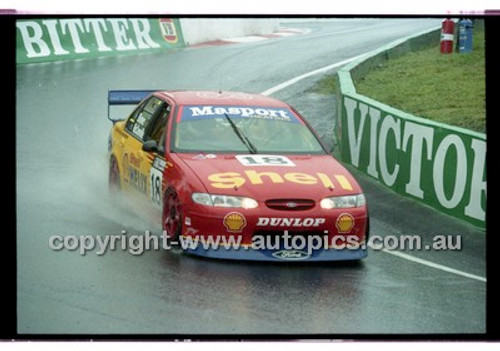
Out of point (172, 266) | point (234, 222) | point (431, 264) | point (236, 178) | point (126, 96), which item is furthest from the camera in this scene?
point (126, 96)

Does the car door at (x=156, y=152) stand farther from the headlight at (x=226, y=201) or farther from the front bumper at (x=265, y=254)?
the front bumper at (x=265, y=254)

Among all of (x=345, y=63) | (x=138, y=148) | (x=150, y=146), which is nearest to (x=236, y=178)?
(x=150, y=146)

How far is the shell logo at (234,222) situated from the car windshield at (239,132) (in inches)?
34.1

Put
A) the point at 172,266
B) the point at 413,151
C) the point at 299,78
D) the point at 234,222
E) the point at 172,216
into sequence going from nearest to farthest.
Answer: the point at 234,222 → the point at 172,266 → the point at 172,216 → the point at 299,78 → the point at 413,151

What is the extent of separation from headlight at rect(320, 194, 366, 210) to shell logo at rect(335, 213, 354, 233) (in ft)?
0.30

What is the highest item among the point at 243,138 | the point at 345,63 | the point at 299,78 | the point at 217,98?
the point at 345,63

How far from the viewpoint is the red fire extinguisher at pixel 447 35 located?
12.3 m

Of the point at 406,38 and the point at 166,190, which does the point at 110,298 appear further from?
the point at 406,38

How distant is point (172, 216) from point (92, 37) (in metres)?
1.71

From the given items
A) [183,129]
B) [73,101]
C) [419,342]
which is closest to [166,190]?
[183,129]

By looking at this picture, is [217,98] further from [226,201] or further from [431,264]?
[431,264]

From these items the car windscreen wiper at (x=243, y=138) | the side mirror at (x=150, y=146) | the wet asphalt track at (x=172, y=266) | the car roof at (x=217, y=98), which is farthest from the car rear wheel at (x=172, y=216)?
the car roof at (x=217, y=98)

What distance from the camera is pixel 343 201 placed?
11.7 m

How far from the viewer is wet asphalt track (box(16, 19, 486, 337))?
36.0 ft
